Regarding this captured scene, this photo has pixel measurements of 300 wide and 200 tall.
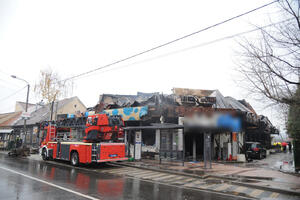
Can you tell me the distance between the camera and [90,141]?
14.4m

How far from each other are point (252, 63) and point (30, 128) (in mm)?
33459

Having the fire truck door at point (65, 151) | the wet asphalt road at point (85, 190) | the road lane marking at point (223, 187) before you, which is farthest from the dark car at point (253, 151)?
the fire truck door at point (65, 151)

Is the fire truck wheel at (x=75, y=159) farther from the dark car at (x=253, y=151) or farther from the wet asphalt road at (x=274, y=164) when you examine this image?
the dark car at (x=253, y=151)

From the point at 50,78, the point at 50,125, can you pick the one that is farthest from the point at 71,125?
the point at 50,78

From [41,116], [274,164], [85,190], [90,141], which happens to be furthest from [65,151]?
[41,116]

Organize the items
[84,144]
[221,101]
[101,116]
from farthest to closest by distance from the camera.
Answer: [221,101] < [101,116] < [84,144]

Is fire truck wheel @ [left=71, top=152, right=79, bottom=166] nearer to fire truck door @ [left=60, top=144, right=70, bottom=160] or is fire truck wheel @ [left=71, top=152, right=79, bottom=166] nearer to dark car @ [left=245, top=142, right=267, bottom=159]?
fire truck door @ [left=60, top=144, right=70, bottom=160]

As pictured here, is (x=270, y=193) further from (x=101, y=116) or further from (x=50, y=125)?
(x=50, y=125)

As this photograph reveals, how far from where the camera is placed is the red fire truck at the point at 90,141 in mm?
13812

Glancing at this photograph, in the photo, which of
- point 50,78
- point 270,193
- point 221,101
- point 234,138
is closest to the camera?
point 270,193

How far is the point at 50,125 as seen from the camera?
17953 millimetres

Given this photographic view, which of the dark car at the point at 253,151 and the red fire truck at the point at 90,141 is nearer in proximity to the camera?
the red fire truck at the point at 90,141

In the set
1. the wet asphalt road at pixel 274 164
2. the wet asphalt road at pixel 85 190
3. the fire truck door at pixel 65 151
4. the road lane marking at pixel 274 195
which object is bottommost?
the wet asphalt road at pixel 274 164

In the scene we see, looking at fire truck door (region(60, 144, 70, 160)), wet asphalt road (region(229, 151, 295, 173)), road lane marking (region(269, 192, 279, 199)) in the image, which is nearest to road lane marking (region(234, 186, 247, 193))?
road lane marking (region(269, 192, 279, 199))
